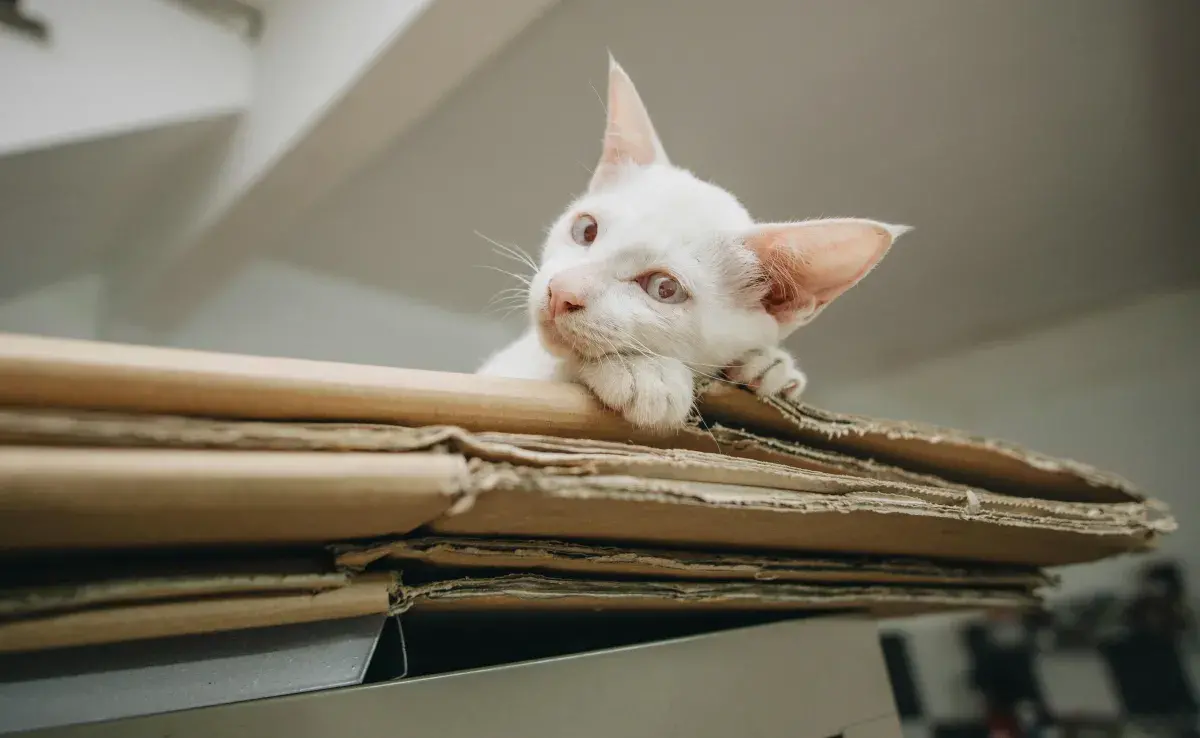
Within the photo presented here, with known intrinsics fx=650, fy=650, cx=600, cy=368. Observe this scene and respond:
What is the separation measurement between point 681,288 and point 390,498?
42 centimetres

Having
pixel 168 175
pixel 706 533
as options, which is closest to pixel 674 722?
pixel 706 533

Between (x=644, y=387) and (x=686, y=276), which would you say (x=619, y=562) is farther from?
(x=686, y=276)

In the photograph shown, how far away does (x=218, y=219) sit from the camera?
1284 mm

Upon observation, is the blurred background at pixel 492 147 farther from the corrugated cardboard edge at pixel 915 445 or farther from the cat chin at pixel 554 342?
the corrugated cardboard edge at pixel 915 445

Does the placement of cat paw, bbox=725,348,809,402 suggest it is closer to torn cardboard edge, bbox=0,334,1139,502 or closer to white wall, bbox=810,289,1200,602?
torn cardboard edge, bbox=0,334,1139,502

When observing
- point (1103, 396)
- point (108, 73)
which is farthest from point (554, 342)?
point (1103, 396)

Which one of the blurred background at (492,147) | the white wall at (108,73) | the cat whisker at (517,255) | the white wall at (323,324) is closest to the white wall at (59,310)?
the blurred background at (492,147)

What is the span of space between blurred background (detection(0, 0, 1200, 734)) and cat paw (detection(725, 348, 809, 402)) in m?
0.63

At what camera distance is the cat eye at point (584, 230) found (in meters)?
0.69

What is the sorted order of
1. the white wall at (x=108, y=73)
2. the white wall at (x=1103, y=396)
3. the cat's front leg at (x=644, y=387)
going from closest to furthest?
the cat's front leg at (x=644, y=387) → the white wall at (x=108, y=73) → the white wall at (x=1103, y=396)

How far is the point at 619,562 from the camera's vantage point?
0.36 meters

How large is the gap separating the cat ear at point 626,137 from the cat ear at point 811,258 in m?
0.25

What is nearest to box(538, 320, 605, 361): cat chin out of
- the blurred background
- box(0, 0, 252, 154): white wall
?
the blurred background

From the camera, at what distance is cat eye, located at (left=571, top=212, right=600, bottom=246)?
27.2 inches
